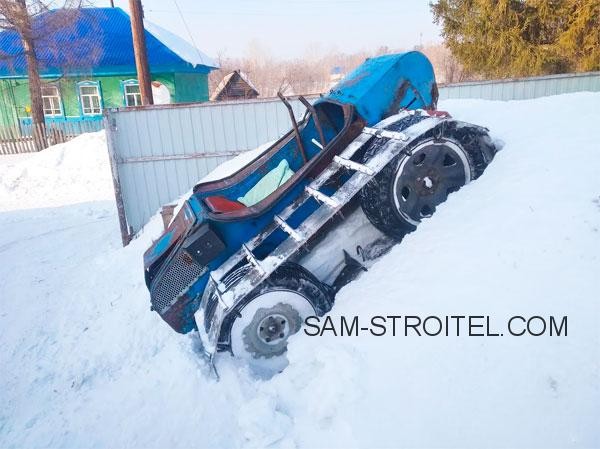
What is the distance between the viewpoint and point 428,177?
12.8 ft

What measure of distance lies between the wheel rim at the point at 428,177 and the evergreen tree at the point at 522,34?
13500mm

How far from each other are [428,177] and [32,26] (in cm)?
1966

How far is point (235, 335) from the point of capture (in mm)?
3637

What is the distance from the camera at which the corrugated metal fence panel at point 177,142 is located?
798 cm

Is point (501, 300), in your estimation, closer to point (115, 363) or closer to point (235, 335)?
point (235, 335)

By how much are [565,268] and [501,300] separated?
1.42 ft

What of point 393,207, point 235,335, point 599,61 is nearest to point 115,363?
point 235,335

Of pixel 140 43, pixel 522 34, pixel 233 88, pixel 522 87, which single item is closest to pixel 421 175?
pixel 522 87

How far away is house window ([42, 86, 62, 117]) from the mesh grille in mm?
21734

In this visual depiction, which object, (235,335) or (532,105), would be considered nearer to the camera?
(235,335)

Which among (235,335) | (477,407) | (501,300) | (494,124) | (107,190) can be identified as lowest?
(107,190)

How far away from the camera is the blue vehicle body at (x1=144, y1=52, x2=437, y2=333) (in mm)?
3855

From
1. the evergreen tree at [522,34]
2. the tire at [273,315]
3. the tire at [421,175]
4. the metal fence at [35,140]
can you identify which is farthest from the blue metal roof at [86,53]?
the tire at [273,315]

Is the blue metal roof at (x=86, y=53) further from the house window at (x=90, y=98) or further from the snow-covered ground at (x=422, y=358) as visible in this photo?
the snow-covered ground at (x=422, y=358)
